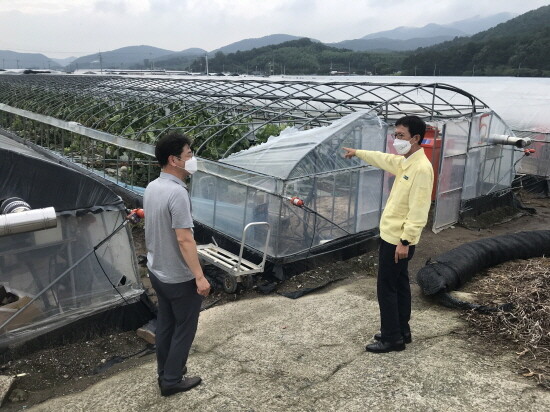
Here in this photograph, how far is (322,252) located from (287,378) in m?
3.38

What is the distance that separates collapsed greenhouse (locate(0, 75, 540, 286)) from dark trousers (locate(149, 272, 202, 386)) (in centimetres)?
295

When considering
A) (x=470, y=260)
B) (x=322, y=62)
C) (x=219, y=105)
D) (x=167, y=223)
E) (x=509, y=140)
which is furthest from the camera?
(x=322, y=62)

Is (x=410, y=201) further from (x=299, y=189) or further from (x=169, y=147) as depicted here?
(x=299, y=189)

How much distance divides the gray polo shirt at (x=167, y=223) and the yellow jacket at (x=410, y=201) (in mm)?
1706

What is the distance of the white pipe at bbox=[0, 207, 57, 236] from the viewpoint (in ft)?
12.6

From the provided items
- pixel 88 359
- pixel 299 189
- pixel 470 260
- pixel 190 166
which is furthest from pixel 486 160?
pixel 88 359

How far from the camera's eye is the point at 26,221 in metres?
3.90

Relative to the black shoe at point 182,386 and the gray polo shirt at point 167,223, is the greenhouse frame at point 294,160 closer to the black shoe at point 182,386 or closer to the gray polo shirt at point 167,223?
the black shoe at point 182,386

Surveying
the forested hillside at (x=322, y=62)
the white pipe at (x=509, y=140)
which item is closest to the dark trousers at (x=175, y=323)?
the white pipe at (x=509, y=140)

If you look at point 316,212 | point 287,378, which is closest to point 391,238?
point 287,378

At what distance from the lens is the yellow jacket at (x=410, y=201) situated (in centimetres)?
388

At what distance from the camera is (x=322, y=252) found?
24.0 feet

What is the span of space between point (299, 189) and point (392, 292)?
2.99 meters

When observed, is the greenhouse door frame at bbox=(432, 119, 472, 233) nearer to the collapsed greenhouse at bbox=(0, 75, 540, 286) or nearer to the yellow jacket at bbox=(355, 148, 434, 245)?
the collapsed greenhouse at bbox=(0, 75, 540, 286)
